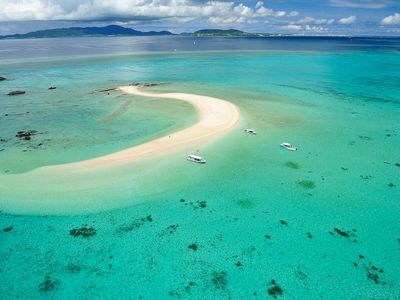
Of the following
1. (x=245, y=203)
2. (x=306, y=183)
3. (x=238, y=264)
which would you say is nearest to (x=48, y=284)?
(x=238, y=264)

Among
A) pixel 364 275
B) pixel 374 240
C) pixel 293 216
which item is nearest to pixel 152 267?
pixel 293 216

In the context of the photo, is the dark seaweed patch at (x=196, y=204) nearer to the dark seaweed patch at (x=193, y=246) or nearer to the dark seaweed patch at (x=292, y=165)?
the dark seaweed patch at (x=193, y=246)

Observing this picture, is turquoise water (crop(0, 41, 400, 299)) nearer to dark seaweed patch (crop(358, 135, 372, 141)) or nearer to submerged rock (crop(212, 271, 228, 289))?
submerged rock (crop(212, 271, 228, 289))

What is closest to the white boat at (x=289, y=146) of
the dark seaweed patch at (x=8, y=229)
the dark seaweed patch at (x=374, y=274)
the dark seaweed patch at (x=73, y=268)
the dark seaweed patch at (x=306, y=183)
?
the dark seaweed patch at (x=306, y=183)

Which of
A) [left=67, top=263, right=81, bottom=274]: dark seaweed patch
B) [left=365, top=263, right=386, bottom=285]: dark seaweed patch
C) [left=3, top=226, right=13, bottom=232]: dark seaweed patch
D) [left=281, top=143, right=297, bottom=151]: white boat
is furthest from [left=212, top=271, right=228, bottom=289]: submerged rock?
[left=281, top=143, right=297, bottom=151]: white boat

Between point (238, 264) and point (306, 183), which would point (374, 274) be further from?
point (306, 183)
